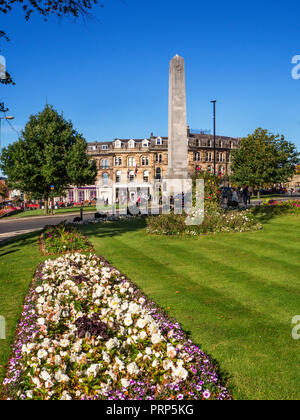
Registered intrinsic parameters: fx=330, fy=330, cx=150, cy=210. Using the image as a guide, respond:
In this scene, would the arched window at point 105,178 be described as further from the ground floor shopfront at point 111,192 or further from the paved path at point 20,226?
the paved path at point 20,226

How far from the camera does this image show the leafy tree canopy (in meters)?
50.0

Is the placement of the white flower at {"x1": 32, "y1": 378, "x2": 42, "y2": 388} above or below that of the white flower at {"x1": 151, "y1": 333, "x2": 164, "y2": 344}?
below

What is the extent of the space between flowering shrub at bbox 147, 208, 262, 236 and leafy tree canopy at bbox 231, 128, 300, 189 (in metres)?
35.2

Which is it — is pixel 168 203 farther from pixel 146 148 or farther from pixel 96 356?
pixel 146 148

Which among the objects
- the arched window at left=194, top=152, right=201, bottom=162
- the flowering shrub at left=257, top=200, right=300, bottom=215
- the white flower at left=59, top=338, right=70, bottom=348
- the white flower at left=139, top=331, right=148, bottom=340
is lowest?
the white flower at left=59, top=338, right=70, bottom=348

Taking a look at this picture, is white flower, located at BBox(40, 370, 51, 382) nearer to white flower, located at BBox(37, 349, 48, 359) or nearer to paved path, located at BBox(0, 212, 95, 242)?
white flower, located at BBox(37, 349, 48, 359)

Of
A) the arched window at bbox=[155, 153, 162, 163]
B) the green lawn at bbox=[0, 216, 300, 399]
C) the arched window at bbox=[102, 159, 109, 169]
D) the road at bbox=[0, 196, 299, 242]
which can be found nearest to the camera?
the green lawn at bbox=[0, 216, 300, 399]

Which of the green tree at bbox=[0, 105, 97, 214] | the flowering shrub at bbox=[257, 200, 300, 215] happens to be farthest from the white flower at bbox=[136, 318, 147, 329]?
the green tree at bbox=[0, 105, 97, 214]

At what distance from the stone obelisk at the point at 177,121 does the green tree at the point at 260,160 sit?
31.2 meters

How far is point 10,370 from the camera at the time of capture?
4.53 meters

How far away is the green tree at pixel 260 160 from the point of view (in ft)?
164

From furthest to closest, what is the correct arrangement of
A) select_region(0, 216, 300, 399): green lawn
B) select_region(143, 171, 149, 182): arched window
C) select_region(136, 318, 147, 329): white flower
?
1. select_region(143, 171, 149, 182): arched window
2. select_region(136, 318, 147, 329): white flower
3. select_region(0, 216, 300, 399): green lawn
